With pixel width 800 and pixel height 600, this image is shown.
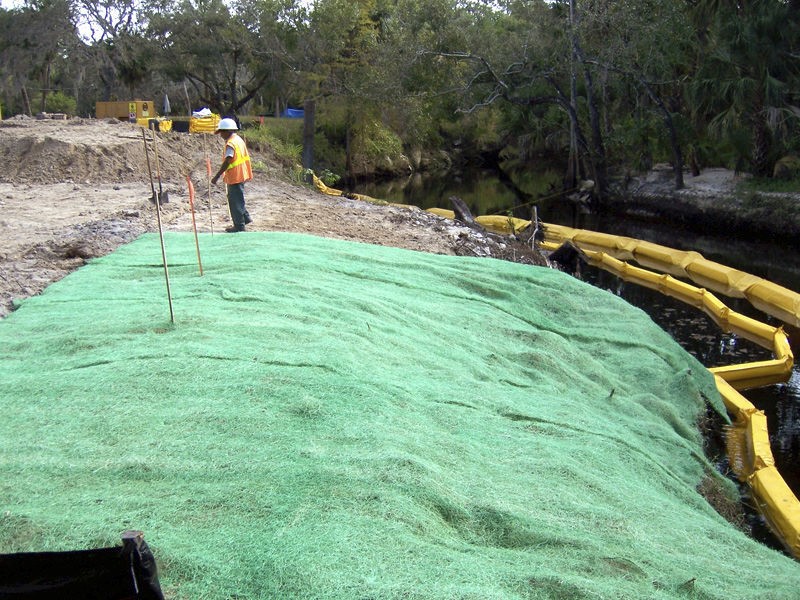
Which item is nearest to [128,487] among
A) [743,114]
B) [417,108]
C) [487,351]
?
[487,351]

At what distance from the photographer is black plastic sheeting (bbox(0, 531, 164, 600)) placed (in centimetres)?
310

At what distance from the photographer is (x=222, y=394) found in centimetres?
538

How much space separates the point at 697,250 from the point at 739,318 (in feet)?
27.8

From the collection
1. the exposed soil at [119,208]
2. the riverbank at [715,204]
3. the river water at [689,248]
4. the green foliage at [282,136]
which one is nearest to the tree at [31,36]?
the green foliage at [282,136]

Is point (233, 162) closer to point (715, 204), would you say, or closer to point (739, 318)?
point (739, 318)

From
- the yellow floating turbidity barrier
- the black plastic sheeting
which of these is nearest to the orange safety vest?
the yellow floating turbidity barrier

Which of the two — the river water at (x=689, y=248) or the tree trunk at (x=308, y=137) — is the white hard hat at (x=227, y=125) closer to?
the river water at (x=689, y=248)

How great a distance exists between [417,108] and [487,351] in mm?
23355

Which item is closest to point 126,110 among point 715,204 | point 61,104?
point 61,104

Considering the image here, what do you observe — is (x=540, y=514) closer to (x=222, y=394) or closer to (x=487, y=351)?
(x=222, y=394)

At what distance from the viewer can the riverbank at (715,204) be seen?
21713mm

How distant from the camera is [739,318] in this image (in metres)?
12.6

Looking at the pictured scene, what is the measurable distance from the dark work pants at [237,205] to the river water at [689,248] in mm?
6339

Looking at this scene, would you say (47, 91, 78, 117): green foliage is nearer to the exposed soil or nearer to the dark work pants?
the exposed soil
